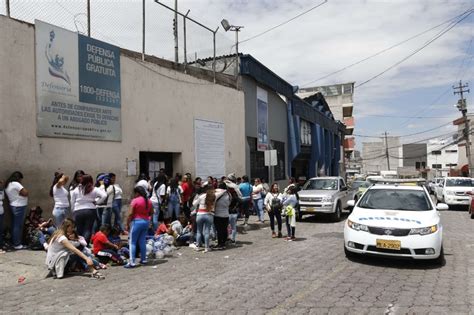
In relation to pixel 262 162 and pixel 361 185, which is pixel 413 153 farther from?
pixel 262 162

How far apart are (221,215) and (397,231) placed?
13.1 ft

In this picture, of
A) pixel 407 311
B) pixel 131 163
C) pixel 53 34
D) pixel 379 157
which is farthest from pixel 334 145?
pixel 379 157

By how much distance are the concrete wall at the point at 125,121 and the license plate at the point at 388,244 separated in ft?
→ 24.2

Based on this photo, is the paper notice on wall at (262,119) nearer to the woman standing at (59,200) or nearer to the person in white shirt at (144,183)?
the person in white shirt at (144,183)

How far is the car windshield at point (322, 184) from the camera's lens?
16328 millimetres

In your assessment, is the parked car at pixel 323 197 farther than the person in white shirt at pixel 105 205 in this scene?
Yes

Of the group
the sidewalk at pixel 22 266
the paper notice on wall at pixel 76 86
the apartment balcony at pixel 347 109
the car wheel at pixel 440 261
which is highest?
the apartment balcony at pixel 347 109

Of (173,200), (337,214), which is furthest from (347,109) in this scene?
(173,200)

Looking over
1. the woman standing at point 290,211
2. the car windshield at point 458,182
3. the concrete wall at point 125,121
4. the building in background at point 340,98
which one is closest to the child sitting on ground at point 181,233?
the concrete wall at point 125,121

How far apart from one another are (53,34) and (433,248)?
9543 millimetres

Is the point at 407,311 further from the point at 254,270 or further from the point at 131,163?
the point at 131,163

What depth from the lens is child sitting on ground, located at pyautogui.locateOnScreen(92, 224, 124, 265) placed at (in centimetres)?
795

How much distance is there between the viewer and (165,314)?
5.00 m

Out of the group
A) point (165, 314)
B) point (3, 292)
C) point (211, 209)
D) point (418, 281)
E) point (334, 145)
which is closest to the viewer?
point (165, 314)
